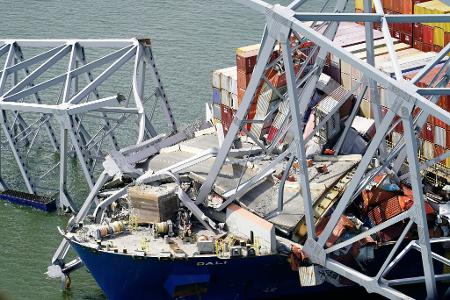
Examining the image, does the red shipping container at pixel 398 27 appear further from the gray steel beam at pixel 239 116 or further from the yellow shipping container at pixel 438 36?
the gray steel beam at pixel 239 116

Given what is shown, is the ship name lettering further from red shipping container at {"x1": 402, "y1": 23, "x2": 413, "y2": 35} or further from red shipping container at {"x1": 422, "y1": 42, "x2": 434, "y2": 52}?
red shipping container at {"x1": 402, "y1": 23, "x2": 413, "y2": 35}

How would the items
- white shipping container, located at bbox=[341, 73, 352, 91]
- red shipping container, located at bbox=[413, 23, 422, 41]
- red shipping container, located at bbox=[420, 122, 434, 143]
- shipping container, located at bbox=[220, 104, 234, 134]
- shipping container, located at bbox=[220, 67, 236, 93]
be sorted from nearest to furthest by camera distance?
red shipping container, located at bbox=[420, 122, 434, 143] → white shipping container, located at bbox=[341, 73, 352, 91] → red shipping container, located at bbox=[413, 23, 422, 41] → shipping container, located at bbox=[220, 67, 236, 93] → shipping container, located at bbox=[220, 104, 234, 134]

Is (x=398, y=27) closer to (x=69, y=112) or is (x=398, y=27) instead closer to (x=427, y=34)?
(x=427, y=34)

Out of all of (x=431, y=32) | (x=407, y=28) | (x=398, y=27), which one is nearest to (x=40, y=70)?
(x=398, y=27)

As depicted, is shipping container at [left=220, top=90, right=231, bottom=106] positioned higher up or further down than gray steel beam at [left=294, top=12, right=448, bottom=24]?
further down

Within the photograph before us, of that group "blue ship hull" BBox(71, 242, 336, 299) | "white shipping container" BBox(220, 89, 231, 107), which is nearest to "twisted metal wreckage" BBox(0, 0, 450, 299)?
"blue ship hull" BBox(71, 242, 336, 299)
